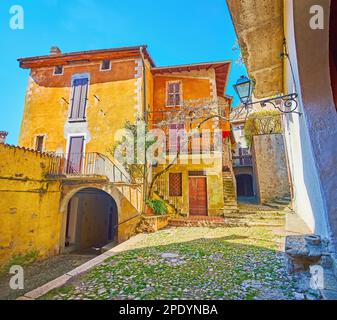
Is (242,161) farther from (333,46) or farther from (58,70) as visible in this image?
(333,46)

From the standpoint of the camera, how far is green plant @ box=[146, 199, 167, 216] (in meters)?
10.2

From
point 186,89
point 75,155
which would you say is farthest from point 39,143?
point 186,89

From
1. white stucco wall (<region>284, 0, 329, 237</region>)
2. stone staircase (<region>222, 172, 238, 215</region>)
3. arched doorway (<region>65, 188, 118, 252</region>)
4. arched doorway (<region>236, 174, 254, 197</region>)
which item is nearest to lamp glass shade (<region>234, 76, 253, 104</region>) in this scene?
white stucco wall (<region>284, 0, 329, 237</region>)

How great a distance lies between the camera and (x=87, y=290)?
3.06m

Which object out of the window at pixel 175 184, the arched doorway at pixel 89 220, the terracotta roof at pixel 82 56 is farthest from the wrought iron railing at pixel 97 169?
the terracotta roof at pixel 82 56

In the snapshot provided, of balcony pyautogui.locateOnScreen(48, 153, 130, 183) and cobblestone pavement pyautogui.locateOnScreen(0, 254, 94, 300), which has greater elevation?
balcony pyautogui.locateOnScreen(48, 153, 130, 183)

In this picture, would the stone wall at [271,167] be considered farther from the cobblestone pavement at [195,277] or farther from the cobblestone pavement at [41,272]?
the cobblestone pavement at [41,272]

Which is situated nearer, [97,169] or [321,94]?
[321,94]

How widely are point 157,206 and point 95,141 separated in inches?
211

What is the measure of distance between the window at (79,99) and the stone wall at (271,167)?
11.7m

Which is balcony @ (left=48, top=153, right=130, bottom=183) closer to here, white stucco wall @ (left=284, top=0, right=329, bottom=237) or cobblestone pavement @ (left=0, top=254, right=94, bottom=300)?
cobblestone pavement @ (left=0, top=254, right=94, bottom=300)

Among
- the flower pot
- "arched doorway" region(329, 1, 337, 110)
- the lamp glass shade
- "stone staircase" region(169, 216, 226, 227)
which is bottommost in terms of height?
"stone staircase" region(169, 216, 226, 227)

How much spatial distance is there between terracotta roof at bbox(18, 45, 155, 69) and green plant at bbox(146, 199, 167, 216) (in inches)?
353

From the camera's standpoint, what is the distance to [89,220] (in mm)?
13477
